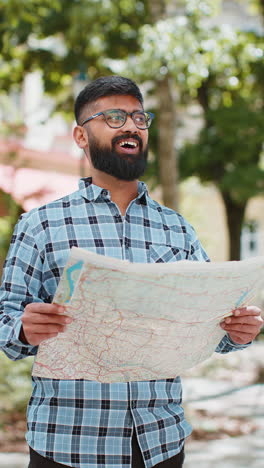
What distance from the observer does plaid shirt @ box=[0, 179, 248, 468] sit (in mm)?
1931

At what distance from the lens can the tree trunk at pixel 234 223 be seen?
14.6m

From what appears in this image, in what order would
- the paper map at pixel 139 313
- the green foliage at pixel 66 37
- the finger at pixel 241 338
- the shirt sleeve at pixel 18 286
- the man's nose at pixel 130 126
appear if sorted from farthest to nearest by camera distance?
the green foliage at pixel 66 37 → the man's nose at pixel 130 126 → the finger at pixel 241 338 → the shirt sleeve at pixel 18 286 → the paper map at pixel 139 313

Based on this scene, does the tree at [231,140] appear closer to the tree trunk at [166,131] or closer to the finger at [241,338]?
the tree trunk at [166,131]

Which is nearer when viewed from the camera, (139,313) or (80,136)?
(139,313)

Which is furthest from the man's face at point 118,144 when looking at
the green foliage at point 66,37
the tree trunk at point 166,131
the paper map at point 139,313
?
the green foliage at point 66,37

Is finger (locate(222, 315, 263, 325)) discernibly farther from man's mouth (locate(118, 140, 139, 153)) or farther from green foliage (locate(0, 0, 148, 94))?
green foliage (locate(0, 0, 148, 94))

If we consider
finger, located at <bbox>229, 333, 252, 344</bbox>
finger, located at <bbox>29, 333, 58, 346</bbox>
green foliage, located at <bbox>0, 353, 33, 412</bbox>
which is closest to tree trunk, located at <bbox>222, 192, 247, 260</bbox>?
green foliage, located at <bbox>0, 353, 33, 412</bbox>

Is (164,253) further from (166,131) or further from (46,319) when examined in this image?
(166,131)

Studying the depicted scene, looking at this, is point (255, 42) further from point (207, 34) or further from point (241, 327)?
point (241, 327)

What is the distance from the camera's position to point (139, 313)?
5.76 ft

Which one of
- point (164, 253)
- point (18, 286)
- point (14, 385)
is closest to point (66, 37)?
point (14, 385)

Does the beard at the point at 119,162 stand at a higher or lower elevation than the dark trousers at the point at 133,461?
higher

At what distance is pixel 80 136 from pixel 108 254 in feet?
1.52

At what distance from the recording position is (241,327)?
1.92 m
